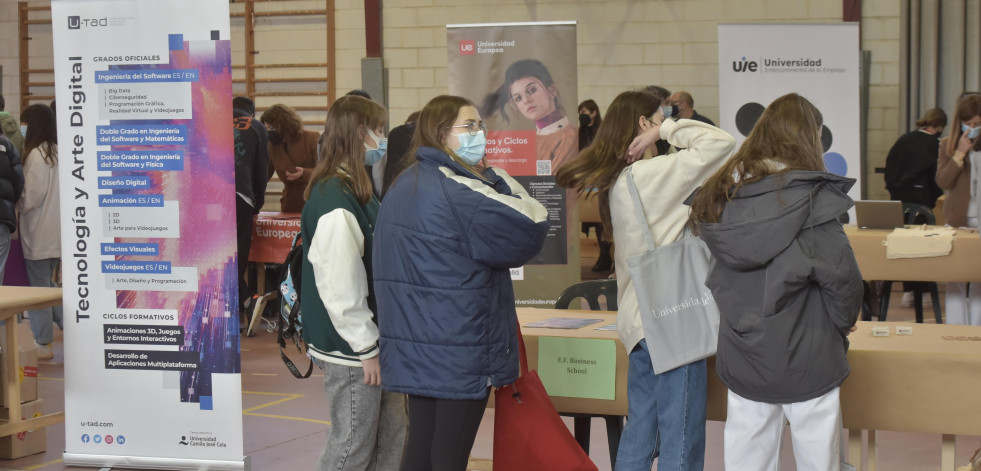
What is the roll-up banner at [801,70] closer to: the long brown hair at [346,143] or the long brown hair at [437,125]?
the long brown hair at [346,143]

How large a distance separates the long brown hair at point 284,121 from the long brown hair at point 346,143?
4385mm

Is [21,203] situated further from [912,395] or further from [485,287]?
[912,395]

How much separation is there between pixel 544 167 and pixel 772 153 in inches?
147

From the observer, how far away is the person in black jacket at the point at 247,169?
618cm

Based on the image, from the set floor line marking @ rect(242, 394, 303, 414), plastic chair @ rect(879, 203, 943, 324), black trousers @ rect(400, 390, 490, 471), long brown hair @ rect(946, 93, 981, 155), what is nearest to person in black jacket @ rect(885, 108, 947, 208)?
plastic chair @ rect(879, 203, 943, 324)

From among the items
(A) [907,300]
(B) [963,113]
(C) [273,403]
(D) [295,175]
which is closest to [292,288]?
(C) [273,403]

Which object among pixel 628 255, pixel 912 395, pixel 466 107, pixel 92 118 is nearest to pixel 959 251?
pixel 912 395

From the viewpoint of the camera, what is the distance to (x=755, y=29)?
7398 mm

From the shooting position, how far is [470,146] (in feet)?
7.84

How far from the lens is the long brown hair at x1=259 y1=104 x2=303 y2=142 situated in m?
6.91

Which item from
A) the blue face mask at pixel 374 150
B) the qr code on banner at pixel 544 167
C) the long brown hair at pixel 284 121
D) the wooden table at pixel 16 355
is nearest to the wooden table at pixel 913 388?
the blue face mask at pixel 374 150

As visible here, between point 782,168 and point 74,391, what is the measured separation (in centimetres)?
256

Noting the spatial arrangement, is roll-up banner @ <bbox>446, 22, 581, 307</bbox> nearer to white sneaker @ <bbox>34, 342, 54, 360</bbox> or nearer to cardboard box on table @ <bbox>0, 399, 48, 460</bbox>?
white sneaker @ <bbox>34, 342, 54, 360</bbox>

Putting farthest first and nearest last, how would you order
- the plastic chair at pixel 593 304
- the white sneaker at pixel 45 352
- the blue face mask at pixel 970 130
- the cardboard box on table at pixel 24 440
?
the white sneaker at pixel 45 352, the blue face mask at pixel 970 130, the cardboard box on table at pixel 24 440, the plastic chair at pixel 593 304
